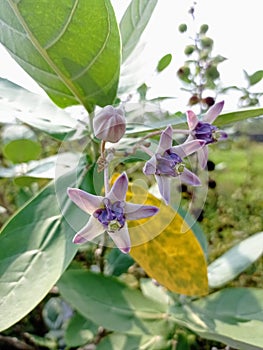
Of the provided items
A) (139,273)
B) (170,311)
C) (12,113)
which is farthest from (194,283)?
(139,273)

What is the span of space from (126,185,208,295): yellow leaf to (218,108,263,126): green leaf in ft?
0.42

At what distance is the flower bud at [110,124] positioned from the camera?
0.49m

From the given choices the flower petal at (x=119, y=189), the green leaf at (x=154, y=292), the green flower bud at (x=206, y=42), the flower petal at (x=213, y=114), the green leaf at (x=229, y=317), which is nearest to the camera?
the flower petal at (x=119, y=189)

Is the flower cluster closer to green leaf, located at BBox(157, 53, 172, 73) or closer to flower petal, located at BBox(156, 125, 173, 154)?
flower petal, located at BBox(156, 125, 173, 154)

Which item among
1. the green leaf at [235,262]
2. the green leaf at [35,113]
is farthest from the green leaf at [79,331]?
the green leaf at [35,113]

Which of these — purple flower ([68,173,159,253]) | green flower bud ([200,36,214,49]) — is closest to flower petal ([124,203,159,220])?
purple flower ([68,173,159,253])

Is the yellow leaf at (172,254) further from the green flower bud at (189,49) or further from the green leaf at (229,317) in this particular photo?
the green flower bud at (189,49)

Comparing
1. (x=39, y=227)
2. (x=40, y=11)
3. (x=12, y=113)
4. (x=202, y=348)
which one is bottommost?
(x=202, y=348)

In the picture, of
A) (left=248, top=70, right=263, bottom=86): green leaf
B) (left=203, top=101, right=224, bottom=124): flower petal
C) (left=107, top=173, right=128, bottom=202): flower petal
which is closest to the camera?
(left=107, top=173, right=128, bottom=202): flower petal

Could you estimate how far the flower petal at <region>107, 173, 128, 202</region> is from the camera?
439 millimetres

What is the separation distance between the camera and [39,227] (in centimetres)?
63

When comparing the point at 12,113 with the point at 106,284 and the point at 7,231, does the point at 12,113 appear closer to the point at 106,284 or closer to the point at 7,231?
the point at 7,231

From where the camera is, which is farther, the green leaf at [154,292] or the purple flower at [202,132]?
the green leaf at [154,292]

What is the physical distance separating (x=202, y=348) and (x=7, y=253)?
0.58m
